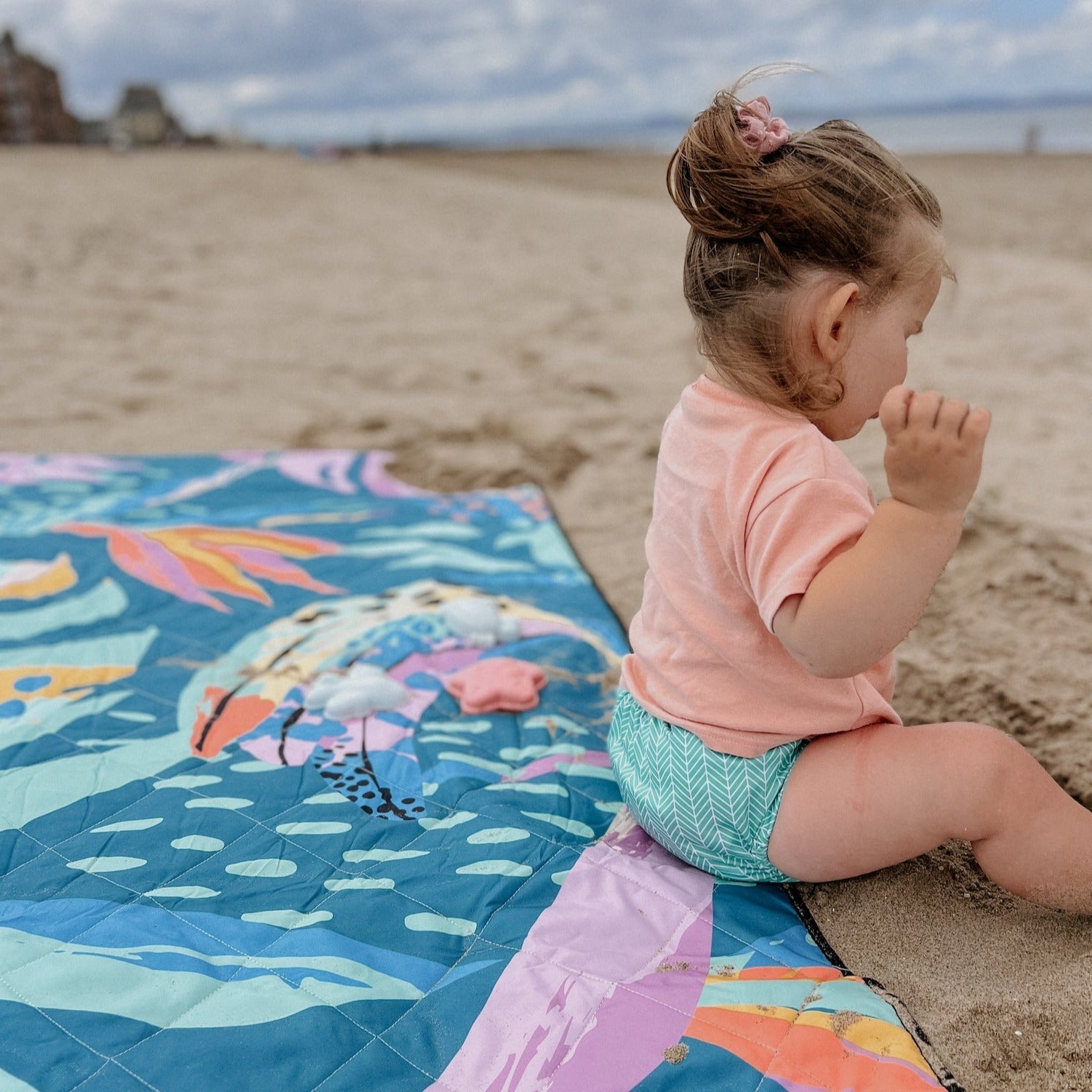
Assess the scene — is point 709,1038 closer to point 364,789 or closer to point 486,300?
point 364,789

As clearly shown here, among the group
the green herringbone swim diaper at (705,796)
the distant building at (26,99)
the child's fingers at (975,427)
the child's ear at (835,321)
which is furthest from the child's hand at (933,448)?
the distant building at (26,99)

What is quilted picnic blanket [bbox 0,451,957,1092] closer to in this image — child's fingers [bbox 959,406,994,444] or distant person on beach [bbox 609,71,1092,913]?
distant person on beach [bbox 609,71,1092,913]

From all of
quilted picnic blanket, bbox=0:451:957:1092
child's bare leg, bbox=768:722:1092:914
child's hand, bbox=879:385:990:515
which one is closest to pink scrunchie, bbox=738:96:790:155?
child's hand, bbox=879:385:990:515

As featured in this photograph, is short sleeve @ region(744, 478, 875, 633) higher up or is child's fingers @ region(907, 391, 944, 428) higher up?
child's fingers @ region(907, 391, 944, 428)

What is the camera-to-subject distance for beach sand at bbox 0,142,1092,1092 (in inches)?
49.1

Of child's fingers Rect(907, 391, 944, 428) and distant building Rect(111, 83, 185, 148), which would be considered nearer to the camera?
child's fingers Rect(907, 391, 944, 428)

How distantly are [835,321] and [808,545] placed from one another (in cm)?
25

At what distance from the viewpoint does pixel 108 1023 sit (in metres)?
1.04

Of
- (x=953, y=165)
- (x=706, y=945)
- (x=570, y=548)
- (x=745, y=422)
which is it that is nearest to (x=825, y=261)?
(x=745, y=422)

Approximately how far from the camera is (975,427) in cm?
98

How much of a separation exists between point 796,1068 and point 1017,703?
2.95ft

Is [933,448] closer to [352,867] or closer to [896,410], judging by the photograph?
[896,410]

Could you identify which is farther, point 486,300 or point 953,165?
point 953,165

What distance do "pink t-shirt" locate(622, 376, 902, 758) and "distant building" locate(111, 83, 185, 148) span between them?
55.5 m
